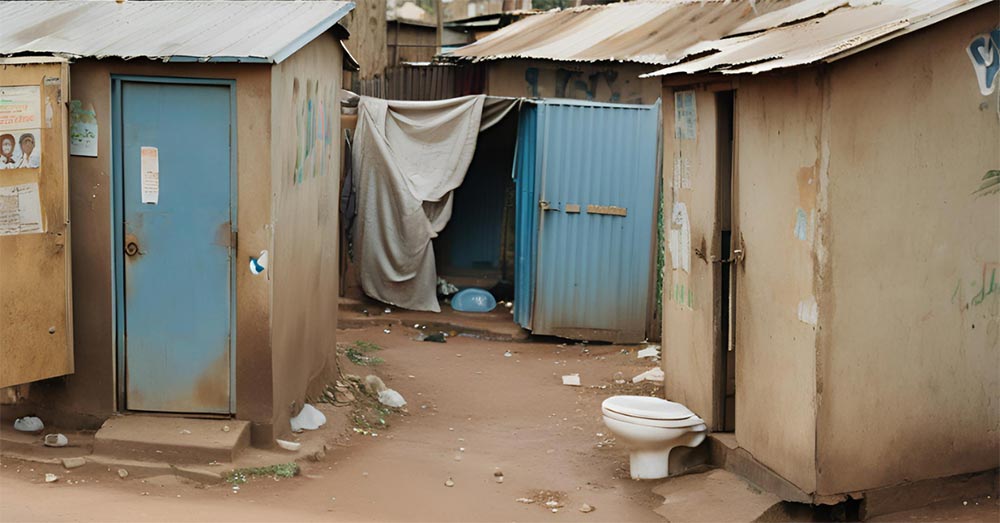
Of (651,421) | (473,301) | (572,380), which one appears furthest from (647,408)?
(473,301)

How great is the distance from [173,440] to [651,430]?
292 centimetres

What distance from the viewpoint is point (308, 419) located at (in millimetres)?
8039

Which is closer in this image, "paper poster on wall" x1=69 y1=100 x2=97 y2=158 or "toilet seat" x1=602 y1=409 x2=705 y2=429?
"toilet seat" x1=602 y1=409 x2=705 y2=429

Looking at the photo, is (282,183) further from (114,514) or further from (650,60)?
(650,60)

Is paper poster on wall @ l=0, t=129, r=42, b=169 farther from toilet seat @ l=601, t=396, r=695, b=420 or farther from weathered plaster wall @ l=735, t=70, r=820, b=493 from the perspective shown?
weathered plaster wall @ l=735, t=70, r=820, b=493

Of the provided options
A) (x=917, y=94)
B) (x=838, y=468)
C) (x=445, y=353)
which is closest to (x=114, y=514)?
(x=838, y=468)

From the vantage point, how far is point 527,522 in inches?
255

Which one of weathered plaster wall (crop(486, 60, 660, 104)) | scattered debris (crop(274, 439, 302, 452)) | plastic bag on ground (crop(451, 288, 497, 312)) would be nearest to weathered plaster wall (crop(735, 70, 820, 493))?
scattered debris (crop(274, 439, 302, 452))

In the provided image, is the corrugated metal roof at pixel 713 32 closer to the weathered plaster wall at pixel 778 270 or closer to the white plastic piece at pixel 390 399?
the weathered plaster wall at pixel 778 270

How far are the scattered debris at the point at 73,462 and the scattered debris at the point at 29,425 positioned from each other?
70 centimetres

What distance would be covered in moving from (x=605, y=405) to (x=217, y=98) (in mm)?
3090

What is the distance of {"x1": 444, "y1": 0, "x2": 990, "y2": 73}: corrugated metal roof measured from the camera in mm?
5848

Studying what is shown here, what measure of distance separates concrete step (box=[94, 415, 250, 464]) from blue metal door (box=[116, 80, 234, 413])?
0.55 ft

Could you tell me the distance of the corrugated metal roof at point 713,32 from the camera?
585 cm
